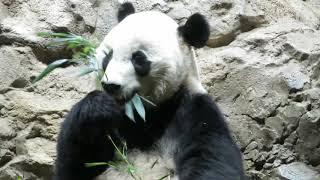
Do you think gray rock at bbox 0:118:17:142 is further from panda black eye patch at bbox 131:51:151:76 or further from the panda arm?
the panda arm

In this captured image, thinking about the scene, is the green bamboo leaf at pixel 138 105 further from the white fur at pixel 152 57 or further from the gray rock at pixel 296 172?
the gray rock at pixel 296 172

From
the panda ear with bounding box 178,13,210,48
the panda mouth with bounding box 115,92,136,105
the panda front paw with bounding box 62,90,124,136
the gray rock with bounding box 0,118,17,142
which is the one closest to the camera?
the panda front paw with bounding box 62,90,124,136

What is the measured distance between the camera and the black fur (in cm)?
363

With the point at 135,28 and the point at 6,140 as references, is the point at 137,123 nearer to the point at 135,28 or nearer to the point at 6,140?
the point at 135,28

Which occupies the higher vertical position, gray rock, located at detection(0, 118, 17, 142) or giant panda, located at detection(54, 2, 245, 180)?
giant panda, located at detection(54, 2, 245, 180)

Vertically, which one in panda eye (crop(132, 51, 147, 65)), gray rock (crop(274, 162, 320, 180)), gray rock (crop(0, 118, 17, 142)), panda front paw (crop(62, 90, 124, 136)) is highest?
panda eye (crop(132, 51, 147, 65))

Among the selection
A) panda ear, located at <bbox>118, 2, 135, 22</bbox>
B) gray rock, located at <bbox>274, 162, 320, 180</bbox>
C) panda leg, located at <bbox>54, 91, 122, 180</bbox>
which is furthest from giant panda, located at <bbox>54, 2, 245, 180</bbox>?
gray rock, located at <bbox>274, 162, 320, 180</bbox>

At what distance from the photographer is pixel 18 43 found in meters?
5.00

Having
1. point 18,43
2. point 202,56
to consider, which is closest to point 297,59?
point 202,56

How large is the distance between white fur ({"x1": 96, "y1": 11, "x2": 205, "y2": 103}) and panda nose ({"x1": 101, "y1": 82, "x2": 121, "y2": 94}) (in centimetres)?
7

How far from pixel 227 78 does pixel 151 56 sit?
4.65ft

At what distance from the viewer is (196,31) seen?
13.6ft

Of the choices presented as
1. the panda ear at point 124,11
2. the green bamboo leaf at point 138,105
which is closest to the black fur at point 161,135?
the green bamboo leaf at point 138,105

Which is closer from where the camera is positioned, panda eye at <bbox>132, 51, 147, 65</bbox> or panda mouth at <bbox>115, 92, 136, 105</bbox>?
panda mouth at <bbox>115, 92, 136, 105</bbox>
